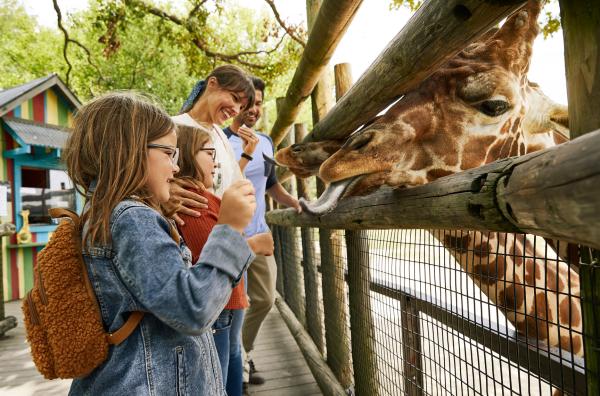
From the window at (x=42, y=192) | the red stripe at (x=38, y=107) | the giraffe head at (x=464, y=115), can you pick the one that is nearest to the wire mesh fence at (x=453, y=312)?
the giraffe head at (x=464, y=115)

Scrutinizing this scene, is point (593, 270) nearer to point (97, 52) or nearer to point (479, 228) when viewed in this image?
point (479, 228)

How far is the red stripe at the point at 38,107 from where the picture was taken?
8.77 m

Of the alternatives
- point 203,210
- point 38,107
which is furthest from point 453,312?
point 38,107

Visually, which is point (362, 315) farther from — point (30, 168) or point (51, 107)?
point (51, 107)

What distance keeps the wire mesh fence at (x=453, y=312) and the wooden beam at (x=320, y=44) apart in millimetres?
968

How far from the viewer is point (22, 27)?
69.5 ft

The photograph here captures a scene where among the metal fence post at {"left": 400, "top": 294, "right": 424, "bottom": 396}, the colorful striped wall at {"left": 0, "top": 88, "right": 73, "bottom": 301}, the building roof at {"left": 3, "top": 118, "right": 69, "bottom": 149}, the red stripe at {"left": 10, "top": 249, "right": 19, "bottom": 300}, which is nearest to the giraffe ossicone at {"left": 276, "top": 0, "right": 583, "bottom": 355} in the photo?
the metal fence post at {"left": 400, "top": 294, "right": 424, "bottom": 396}

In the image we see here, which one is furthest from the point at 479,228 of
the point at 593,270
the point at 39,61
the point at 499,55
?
the point at 39,61

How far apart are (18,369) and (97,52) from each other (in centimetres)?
1693

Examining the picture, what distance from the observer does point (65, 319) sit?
1.04 m

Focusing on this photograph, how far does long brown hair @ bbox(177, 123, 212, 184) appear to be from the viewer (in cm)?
169

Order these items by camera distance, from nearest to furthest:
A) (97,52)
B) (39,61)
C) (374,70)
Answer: (374,70), (97,52), (39,61)

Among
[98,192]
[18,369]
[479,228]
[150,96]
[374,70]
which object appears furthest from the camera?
[18,369]

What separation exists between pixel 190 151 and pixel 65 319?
84 centimetres
